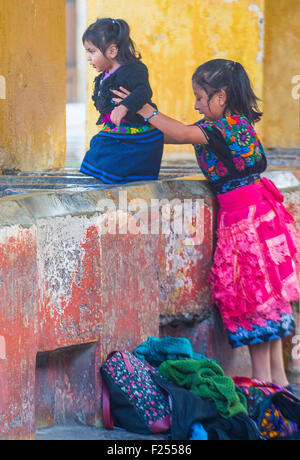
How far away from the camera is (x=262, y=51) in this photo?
225 inches

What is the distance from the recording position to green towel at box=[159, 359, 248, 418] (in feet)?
9.29

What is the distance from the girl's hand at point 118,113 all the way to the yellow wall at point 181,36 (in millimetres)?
2059

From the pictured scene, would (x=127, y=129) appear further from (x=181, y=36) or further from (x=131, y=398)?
(x=181, y=36)

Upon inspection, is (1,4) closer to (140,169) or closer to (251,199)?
(140,169)

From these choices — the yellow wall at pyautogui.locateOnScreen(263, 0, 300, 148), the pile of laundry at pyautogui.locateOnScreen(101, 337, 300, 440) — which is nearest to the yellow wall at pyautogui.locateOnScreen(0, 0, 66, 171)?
the pile of laundry at pyautogui.locateOnScreen(101, 337, 300, 440)

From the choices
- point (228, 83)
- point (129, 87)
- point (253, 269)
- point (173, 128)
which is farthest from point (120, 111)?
point (253, 269)

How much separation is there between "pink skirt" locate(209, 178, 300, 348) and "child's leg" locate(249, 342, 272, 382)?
2.2 inches

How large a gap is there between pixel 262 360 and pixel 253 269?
0.40 metres

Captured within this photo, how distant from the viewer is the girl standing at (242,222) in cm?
334

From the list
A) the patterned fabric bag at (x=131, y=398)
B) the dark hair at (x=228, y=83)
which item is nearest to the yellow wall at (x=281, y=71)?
the dark hair at (x=228, y=83)

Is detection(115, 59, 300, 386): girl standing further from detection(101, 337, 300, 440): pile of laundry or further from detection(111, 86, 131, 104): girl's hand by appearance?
detection(101, 337, 300, 440): pile of laundry

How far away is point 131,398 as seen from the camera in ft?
9.30
